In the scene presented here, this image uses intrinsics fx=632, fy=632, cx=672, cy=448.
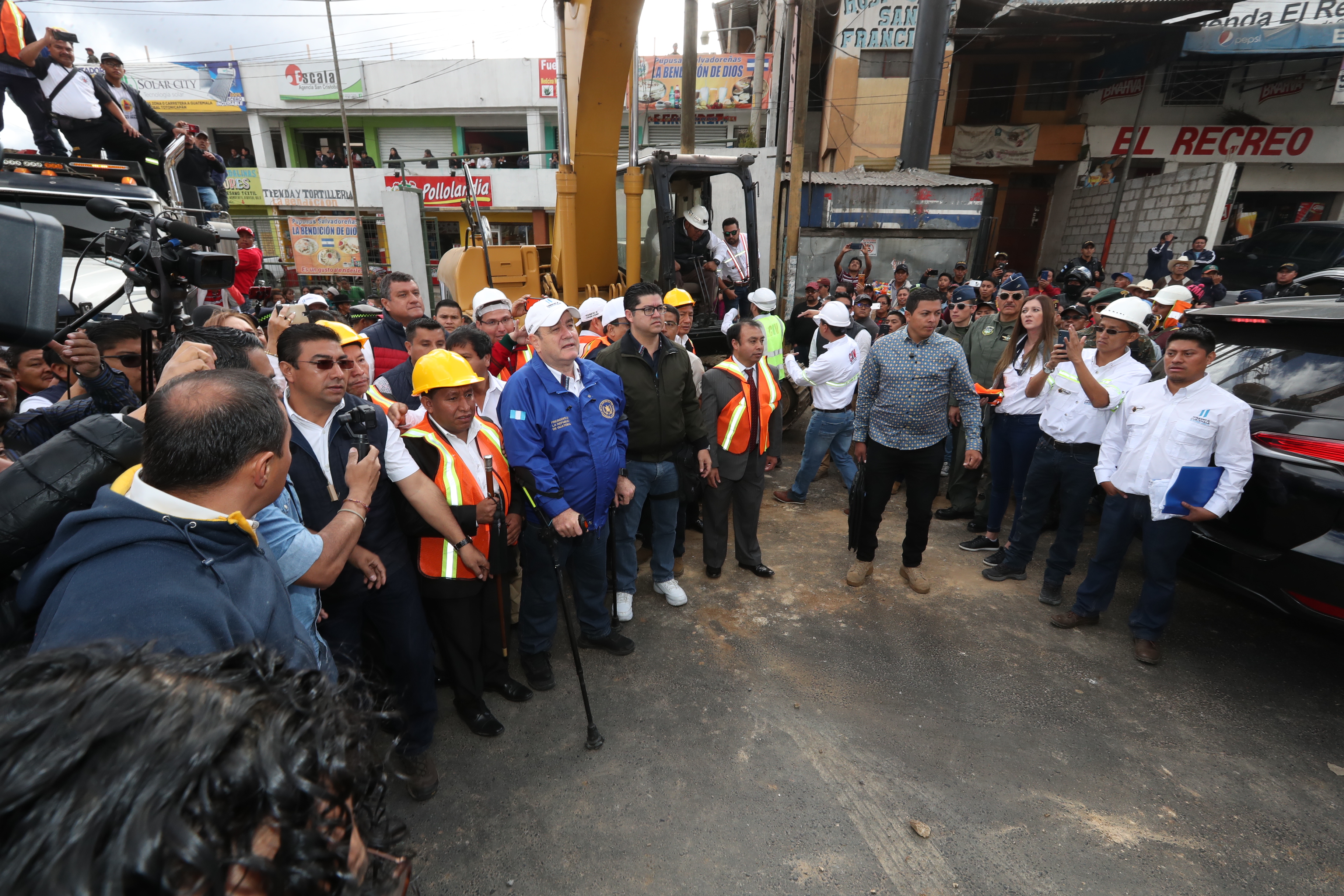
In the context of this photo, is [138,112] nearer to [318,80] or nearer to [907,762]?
[907,762]

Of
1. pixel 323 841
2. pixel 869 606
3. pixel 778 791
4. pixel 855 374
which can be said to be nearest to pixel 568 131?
pixel 855 374

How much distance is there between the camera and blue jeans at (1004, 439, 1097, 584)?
13.1ft

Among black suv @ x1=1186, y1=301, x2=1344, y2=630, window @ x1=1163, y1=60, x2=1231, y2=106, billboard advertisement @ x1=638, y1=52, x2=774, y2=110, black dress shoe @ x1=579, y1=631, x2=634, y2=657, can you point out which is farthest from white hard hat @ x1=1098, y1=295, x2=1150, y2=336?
billboard advertisement @ x1=638, y1=52, x2=774, y2=110

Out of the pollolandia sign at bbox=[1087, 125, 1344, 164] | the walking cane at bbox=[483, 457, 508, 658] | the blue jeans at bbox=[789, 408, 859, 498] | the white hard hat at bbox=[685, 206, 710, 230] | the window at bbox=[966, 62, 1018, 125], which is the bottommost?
the blue jeans at bbox=[789, 408, 859, 498]

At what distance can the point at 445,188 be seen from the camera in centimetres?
1686

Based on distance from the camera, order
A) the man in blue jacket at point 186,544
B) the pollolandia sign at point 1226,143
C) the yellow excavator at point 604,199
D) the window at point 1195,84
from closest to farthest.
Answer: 1. the man in blue jacket at point 186,544
2. the yellow excavator at point 604,199
3. the pollolandia sign at point 1226,143
4. the window at point 1195,84

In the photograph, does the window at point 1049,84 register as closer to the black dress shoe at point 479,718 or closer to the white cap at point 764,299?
the white cap at point 764,299

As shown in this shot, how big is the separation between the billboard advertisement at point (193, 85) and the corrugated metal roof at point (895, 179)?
68.2 feet

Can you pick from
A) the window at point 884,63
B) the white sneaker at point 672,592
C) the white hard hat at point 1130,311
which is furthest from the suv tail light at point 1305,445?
the window at point 884,63

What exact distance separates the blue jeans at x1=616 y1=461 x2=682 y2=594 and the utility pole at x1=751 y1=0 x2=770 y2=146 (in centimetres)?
1263

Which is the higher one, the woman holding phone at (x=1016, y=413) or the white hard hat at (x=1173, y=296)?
the white hard hat at (x=1173, y=296)

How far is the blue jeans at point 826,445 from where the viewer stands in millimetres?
5602

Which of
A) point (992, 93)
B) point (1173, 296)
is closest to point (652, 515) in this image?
point (1173, 296)

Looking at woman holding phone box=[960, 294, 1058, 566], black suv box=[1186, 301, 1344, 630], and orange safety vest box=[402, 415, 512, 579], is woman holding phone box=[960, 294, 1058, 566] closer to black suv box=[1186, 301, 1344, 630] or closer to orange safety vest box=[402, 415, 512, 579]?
black suv box=[1186, 301, 1344, 630]
